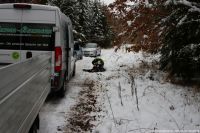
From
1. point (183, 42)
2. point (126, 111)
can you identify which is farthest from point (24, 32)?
point (183, 42)

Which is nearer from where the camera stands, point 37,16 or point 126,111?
point 126,111

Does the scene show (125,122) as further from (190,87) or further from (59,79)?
(190,87)

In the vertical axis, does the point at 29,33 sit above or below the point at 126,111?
above

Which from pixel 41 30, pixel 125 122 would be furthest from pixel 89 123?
pixel 41 30

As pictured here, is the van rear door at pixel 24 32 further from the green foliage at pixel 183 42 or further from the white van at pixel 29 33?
the green foliage at pixel 183 42

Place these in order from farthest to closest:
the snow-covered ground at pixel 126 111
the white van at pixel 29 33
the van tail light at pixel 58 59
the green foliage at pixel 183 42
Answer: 1. the green foliage at pixel 183 42
2. the van tail light at pixel 58 59
3. the white van at pixel 29 33
4. the snow-covered ground at pixel 126 111

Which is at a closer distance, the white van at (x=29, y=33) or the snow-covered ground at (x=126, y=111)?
the snow-covered ground at (x=126, y=111)

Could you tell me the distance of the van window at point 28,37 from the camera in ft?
27.6

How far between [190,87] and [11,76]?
28.7ft

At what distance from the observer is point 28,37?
8.48 metres

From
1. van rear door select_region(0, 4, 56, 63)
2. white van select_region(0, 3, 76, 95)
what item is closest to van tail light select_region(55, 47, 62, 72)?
white van select_region(0, 3, 76, 95)

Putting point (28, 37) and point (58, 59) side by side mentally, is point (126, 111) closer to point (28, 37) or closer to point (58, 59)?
point (58, 59)

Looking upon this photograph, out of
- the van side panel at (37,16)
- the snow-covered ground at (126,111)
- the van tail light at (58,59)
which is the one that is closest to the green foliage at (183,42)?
the snow-covered ground at (126,111)

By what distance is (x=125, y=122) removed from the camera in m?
7.24
